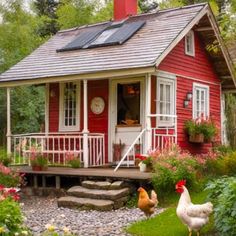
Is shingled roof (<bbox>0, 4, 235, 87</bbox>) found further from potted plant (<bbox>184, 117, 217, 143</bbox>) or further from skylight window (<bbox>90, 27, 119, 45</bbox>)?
potted plant (<bbox>184, 117, 217, 143</bbox>)

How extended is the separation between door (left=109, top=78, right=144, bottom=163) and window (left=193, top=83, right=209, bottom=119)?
1.75 m

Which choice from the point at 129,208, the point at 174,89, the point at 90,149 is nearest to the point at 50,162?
the point at 90,149

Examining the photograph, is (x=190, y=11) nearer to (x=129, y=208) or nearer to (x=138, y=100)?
(x=138, y=100)

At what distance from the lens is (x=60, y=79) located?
1436cm

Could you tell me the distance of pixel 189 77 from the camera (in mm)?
15820

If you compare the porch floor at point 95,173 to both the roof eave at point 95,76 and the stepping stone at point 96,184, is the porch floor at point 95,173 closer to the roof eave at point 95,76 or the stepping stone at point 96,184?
the stepping stone at point 96,184

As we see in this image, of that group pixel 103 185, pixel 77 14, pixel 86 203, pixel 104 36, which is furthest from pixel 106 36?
pixel 77 14

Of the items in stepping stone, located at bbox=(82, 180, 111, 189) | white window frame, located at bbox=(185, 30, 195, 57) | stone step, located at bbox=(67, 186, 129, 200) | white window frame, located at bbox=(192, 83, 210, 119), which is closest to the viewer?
stone step, located at bbox=(67, 186, 129, 200)

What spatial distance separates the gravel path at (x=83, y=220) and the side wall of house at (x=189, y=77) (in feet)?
17.1

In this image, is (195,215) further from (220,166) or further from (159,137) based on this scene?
(159,137)

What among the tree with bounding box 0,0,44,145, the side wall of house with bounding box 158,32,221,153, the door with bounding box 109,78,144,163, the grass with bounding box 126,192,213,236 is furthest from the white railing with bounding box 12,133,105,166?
the tree with bounding box 0,0,44,145

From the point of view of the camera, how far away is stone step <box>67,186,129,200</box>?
430 inches

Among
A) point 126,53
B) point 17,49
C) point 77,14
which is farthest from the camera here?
point 77,14

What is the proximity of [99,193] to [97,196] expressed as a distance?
0.08m
